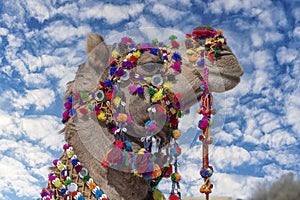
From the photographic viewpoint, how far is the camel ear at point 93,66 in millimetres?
3453

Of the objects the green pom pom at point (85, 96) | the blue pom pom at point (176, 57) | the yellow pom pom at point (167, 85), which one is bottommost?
the green pom pom at point (85, 96)

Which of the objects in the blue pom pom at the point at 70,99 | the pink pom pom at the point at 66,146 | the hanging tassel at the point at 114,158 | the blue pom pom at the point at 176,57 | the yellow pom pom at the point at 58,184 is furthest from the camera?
the blue pom pom at the point at 176,57

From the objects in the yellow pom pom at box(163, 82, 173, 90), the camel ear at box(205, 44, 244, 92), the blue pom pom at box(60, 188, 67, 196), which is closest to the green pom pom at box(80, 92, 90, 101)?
the yellow pom pom at box(163, 82, 173, 90)

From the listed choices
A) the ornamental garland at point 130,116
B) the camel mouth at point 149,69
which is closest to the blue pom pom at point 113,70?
the ornamental garland at point 130,116

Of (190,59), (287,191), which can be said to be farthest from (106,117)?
(287,191)

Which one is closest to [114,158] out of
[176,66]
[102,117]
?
[102,117]

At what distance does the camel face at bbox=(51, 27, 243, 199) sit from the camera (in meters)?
3.25

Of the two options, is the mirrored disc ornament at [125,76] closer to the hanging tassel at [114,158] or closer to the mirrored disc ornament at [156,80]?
the mirrored disc ornament at [156,80]

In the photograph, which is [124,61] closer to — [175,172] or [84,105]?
[84,105]

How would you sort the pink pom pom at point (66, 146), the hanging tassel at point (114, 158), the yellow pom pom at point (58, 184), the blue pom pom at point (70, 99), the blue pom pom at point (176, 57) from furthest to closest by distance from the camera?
the blue pom pom at point (176, 57), the blue pom pom at point (70, 99), the pink pom pom at point (66, 146), the yellow pom pom at point (58, 184), the hanging tassel at point (114, 158)

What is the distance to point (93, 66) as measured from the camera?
3.47 metres

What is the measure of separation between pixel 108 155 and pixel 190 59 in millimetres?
1128

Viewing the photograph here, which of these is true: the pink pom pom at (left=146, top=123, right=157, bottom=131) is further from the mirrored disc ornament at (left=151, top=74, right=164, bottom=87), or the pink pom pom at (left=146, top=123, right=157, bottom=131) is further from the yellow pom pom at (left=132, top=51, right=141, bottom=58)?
the yellow pom pom at (left=132, top=51, right=141, bottom=58)

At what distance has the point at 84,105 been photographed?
3.38m
